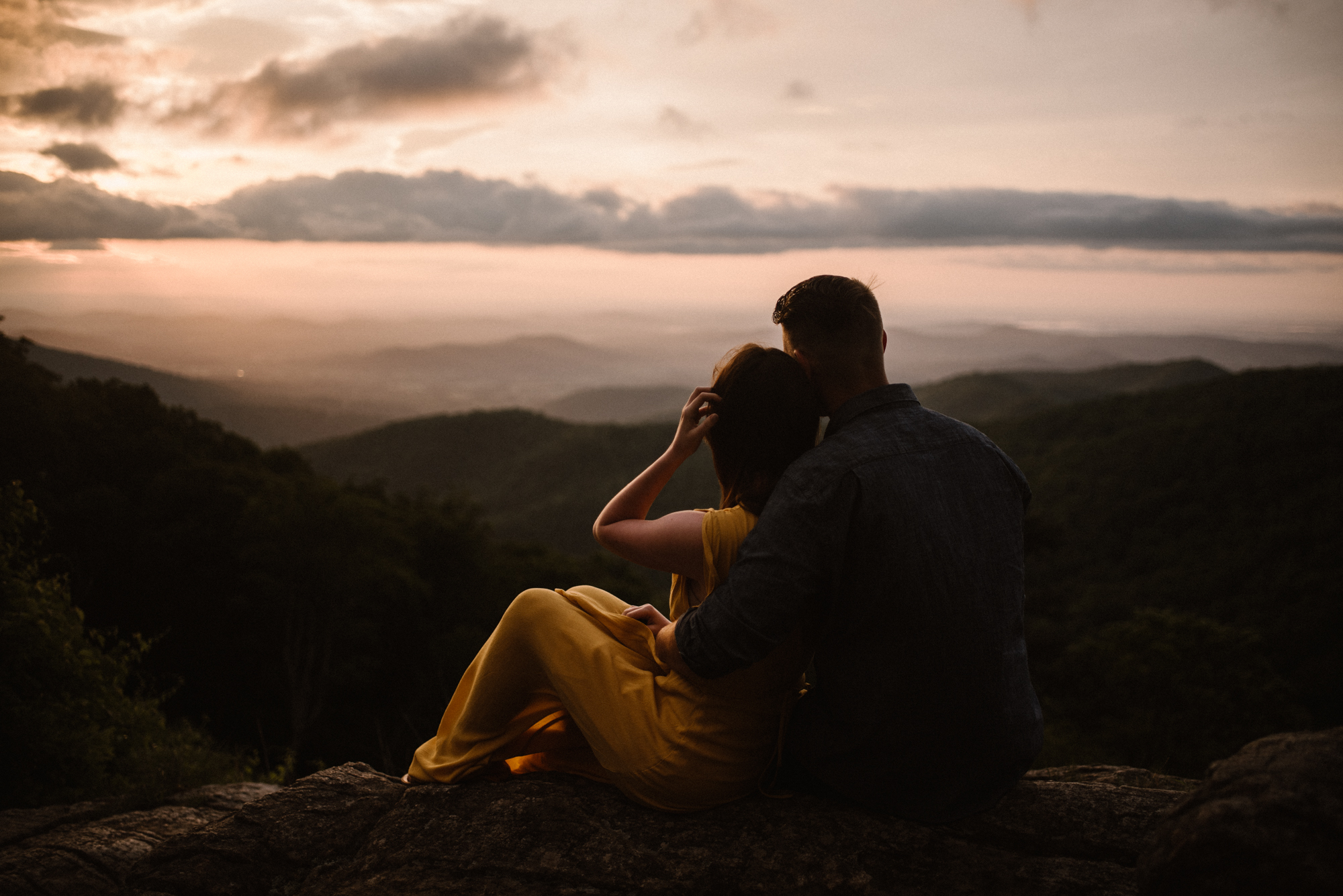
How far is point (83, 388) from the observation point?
32.8m

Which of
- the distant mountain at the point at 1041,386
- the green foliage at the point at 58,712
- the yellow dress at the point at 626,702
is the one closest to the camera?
the yellow dress at the point at 626,702

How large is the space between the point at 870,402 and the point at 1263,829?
189cm

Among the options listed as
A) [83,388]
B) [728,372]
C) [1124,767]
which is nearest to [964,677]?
[728,372]

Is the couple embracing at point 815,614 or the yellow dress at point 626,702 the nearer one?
the couple embracing at point 815,614

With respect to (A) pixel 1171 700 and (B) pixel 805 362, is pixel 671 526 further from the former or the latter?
(A) pixel 1171 700

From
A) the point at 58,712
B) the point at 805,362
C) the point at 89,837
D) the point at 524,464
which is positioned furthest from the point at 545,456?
the point at 805,362

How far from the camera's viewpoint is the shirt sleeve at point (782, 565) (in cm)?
273

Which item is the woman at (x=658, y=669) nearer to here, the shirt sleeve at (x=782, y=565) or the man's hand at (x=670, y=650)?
the man's hand at (x=670, y=650)

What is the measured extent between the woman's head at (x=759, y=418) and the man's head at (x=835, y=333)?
9 centimetres

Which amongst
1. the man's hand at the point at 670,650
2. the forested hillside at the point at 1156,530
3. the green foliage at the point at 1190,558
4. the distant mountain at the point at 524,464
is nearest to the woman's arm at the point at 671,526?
the man's hand at the point at 670,650

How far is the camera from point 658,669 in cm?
349

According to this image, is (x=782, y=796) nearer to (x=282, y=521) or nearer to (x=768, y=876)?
(x=768, y=876)

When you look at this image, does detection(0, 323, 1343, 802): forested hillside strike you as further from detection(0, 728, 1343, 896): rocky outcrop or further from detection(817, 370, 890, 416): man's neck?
detection(817, 370, 890, 416): man's neck

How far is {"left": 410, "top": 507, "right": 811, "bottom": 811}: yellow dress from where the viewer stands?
318cm
